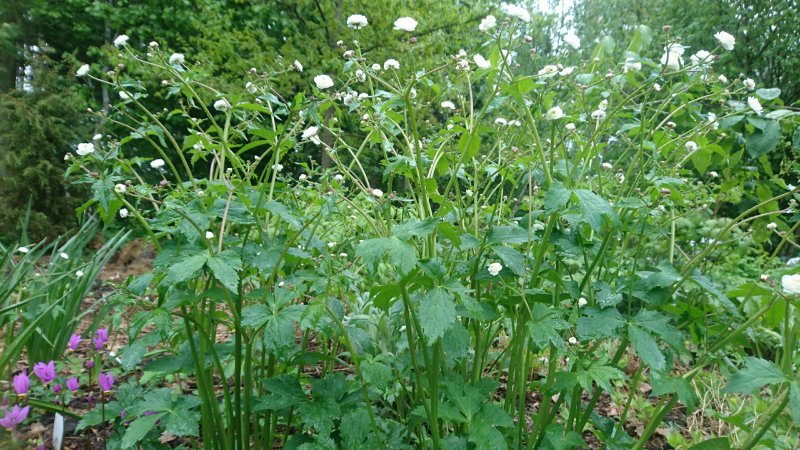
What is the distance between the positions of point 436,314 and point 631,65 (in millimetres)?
873

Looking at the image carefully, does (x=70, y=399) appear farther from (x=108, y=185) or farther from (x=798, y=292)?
(x=798, y=292)

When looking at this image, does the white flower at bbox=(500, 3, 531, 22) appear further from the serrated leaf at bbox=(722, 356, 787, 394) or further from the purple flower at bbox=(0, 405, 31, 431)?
the purple flower at bbox=(0, 405, 31, 431)

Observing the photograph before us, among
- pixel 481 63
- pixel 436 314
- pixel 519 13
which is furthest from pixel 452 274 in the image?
pixel 519 13

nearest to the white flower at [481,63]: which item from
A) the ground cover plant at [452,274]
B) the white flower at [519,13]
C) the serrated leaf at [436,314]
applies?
the ground cover plant at [452,274]

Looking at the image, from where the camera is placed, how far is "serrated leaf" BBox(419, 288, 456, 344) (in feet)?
3.63

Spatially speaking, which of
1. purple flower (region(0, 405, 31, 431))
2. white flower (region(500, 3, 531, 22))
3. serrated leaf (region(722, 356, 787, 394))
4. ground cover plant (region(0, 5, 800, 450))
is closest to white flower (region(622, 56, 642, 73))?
ground cover plant (region(0, 5, 800, 450))

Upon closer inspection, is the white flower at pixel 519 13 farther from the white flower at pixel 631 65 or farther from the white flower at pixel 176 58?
the white flower at pixel 176 58

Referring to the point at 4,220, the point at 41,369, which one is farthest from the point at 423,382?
the point at 4,220

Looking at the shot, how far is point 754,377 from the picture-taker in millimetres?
1150

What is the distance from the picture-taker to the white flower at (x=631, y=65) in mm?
1373

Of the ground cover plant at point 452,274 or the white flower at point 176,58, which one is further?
the white flower at point 176,58

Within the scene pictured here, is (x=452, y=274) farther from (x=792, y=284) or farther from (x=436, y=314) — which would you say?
(x=792, y=284)

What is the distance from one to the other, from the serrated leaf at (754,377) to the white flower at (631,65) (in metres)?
0.78

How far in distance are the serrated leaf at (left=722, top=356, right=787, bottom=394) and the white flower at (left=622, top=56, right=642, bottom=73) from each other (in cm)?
78
